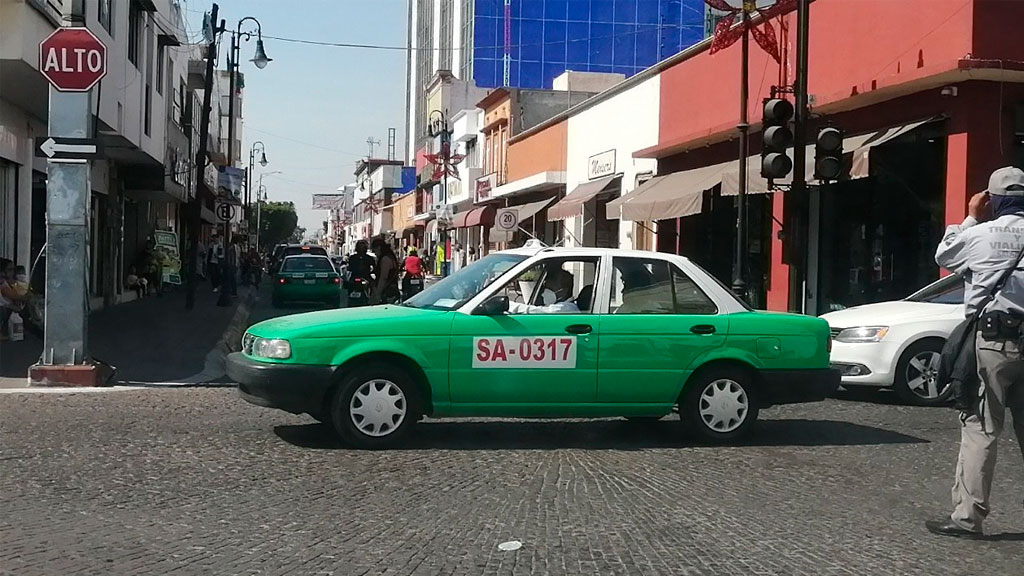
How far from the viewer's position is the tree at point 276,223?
465 feet

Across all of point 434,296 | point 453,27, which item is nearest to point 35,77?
point 434,296

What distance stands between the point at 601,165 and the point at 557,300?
74.2 ft

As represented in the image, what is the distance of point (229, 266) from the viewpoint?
91.6ft

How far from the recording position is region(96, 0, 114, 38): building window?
19156mm

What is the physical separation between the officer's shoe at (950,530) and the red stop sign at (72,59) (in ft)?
30.6

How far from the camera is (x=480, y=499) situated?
6.76m

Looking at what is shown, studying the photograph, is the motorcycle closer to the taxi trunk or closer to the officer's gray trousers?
the taxi trunk

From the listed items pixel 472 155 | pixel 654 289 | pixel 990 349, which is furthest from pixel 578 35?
pixel 990 349

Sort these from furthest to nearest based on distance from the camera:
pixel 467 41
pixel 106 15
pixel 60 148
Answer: pixel 467 41 → pixel 106 15 → pixel 60 148

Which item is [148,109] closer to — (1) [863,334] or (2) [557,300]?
(1) [863,334]

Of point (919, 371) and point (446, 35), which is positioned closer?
point (919, 371)

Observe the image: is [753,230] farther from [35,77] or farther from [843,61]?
[35,77]

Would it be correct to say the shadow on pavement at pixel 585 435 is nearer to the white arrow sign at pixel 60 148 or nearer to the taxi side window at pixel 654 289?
the taxi side window at pixel 654 289

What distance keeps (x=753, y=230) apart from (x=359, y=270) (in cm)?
775
